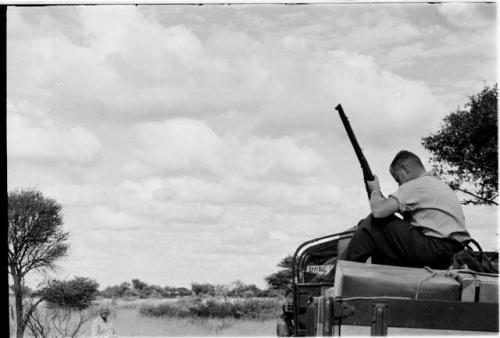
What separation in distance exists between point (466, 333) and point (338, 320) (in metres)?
0.57

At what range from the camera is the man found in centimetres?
528

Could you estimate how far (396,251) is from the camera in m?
5.32

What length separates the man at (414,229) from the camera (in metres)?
5.28

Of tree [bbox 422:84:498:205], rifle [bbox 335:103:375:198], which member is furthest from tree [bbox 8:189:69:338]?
rifle [bbox 335:103:375:198]

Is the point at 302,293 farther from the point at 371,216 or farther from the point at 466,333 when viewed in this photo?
the point at 466,333

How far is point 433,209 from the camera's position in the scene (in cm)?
540

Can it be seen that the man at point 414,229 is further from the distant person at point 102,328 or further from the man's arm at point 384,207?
the distant person at point 102,328

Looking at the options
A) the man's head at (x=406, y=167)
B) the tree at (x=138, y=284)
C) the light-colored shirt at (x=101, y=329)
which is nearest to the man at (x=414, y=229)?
the man's head at (x=406, y=167)

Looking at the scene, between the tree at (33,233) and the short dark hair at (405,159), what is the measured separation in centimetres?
1823

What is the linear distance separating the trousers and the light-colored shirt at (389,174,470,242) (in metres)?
0.05

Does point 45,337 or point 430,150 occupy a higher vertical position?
point 430,150

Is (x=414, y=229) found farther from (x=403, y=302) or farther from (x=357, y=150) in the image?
(x=357, y=150)

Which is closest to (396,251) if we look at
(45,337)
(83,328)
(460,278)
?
(460,278)

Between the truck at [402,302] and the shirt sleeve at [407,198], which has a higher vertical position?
the shirt sleeve at [407,198]
